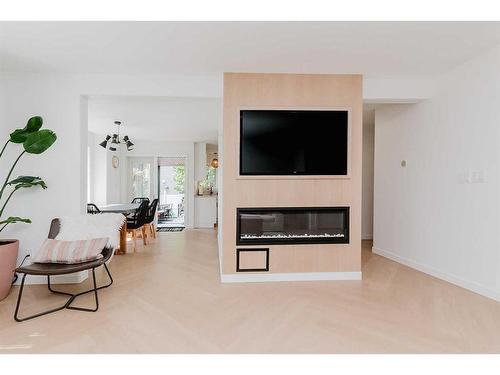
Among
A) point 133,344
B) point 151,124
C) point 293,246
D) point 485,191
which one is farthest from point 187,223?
point 485,191

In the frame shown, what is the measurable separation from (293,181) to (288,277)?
1.11 m

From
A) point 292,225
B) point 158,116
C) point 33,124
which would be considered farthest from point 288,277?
point 158,116

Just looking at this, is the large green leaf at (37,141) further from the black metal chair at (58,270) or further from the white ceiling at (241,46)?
the black metal chair at (58,270)

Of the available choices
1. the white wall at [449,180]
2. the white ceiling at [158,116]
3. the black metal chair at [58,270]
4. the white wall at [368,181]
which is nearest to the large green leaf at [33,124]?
the white ceiling at [158,116]

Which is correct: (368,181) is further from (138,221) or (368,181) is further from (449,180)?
(138,221)

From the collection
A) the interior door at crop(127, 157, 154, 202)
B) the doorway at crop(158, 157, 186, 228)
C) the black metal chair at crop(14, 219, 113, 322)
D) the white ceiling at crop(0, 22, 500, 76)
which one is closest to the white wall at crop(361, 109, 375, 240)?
the white ceiling at crop(0, 22, 500, 76)

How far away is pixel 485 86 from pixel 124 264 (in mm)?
4772

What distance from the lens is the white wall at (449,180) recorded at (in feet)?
10.00

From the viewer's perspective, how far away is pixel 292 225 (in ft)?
11.7

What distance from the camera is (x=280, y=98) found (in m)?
3.50

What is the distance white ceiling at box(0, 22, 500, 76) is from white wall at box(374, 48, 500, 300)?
0.42m

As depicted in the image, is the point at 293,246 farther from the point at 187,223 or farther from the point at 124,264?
the point at 187,223

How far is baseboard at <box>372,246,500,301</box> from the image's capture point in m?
3.03

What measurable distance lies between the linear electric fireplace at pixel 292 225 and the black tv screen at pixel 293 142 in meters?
0.44
